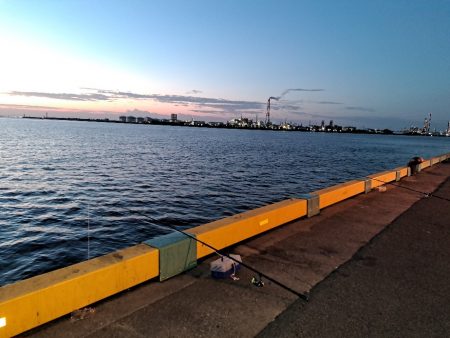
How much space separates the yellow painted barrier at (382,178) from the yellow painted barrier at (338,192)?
67.4 inches

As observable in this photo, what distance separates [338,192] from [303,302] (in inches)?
303

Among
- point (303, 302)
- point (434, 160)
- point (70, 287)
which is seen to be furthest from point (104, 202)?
point (434, 160)

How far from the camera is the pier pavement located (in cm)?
464

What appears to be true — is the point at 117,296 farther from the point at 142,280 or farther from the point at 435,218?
the point at 435,218

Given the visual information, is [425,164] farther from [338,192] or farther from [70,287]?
[70,287]

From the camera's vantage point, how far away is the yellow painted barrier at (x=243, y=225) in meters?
7.08

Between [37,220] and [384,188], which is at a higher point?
[384,188]

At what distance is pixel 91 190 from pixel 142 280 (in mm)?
19375

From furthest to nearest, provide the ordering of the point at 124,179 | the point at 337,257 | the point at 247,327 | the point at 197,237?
the point at 124,179, the point at 337,257, the point at 197,237, the point at 247,327

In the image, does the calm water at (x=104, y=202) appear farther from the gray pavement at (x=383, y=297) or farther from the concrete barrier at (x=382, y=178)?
the concrete barrier at (x=382, y=178)

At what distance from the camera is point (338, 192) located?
40.5 feet

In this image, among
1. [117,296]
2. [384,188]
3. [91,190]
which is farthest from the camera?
[91,190]

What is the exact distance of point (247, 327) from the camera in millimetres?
4684

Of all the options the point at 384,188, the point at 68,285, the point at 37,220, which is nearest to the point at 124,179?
the point at 37,220
